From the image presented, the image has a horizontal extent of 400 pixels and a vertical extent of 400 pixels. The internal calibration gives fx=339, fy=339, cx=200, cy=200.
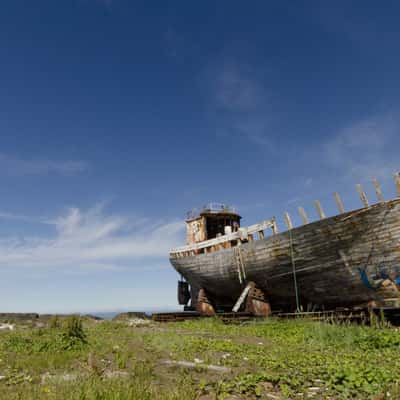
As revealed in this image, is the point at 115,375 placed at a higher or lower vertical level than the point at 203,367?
higher

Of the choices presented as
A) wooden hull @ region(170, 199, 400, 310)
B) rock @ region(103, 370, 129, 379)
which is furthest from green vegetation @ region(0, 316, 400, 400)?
wooden hull @ region(170, 199, 400, 310)

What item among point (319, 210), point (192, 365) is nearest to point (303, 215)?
point (319, 210)

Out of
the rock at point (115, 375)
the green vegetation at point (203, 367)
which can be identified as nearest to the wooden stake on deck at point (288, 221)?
the green vegetation at point (203, 367)

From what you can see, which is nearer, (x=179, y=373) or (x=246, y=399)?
(x=246, y=399)

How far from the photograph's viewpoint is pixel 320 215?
1825cm

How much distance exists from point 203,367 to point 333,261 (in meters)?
12.9

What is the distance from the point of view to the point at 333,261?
59.4 ft

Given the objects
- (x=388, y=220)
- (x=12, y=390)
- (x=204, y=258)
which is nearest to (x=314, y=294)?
(x=388, y=220)

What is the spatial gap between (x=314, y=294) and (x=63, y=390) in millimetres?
17165

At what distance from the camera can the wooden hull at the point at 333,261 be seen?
635 inches

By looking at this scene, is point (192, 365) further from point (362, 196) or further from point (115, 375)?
point (362, 196)

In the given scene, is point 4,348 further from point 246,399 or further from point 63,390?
point 246,399

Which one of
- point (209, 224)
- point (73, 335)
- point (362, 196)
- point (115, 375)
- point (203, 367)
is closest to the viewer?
point (115, 375)

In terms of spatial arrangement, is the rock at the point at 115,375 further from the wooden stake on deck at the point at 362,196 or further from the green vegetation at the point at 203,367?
the wooden stake on deck at the point at 362,196
